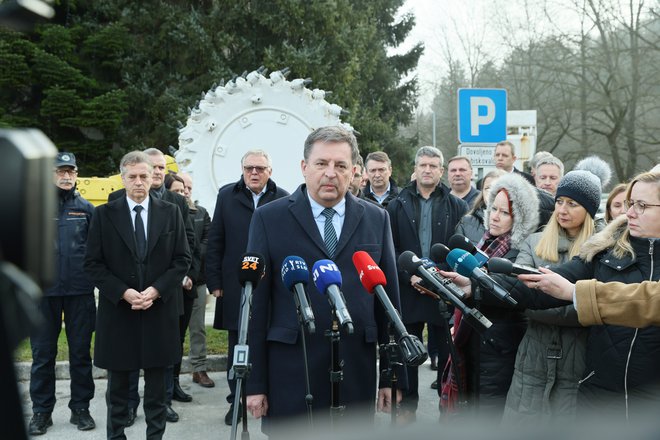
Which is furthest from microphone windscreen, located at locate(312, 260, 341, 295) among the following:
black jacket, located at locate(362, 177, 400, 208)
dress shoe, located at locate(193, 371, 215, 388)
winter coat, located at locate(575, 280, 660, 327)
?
black jacket, located at locate(362, 177, 400, 208)

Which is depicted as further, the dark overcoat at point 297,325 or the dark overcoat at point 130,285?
the dark overcoat at point 130,285

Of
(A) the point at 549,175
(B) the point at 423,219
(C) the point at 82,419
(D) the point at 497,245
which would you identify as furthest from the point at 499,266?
(C) the point at 82,419

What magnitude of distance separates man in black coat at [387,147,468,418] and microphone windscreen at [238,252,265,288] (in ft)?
11.4

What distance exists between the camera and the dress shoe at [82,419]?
580 cm

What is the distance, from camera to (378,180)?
26.2 ft

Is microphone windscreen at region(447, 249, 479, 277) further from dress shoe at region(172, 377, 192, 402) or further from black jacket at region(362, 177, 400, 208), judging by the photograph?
black jacket at region(362, 177, 400, 208)

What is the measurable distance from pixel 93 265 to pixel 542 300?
3.34 metres

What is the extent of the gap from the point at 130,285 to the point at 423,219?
9.76 feet

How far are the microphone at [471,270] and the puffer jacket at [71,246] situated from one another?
3.56m

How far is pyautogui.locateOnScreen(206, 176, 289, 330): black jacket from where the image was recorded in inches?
245

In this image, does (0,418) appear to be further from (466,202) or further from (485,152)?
(485,152)

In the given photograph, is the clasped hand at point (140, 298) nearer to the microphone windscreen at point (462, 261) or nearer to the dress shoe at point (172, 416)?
the dress shoe at point (172, 416)

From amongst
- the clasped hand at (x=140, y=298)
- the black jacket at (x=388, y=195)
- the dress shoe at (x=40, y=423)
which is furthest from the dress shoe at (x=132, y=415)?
the black jacket at (x=388, y=195)

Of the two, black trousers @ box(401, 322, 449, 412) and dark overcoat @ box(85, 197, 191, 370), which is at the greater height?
dark overcoat @ box(85, 197, 191, 370)
